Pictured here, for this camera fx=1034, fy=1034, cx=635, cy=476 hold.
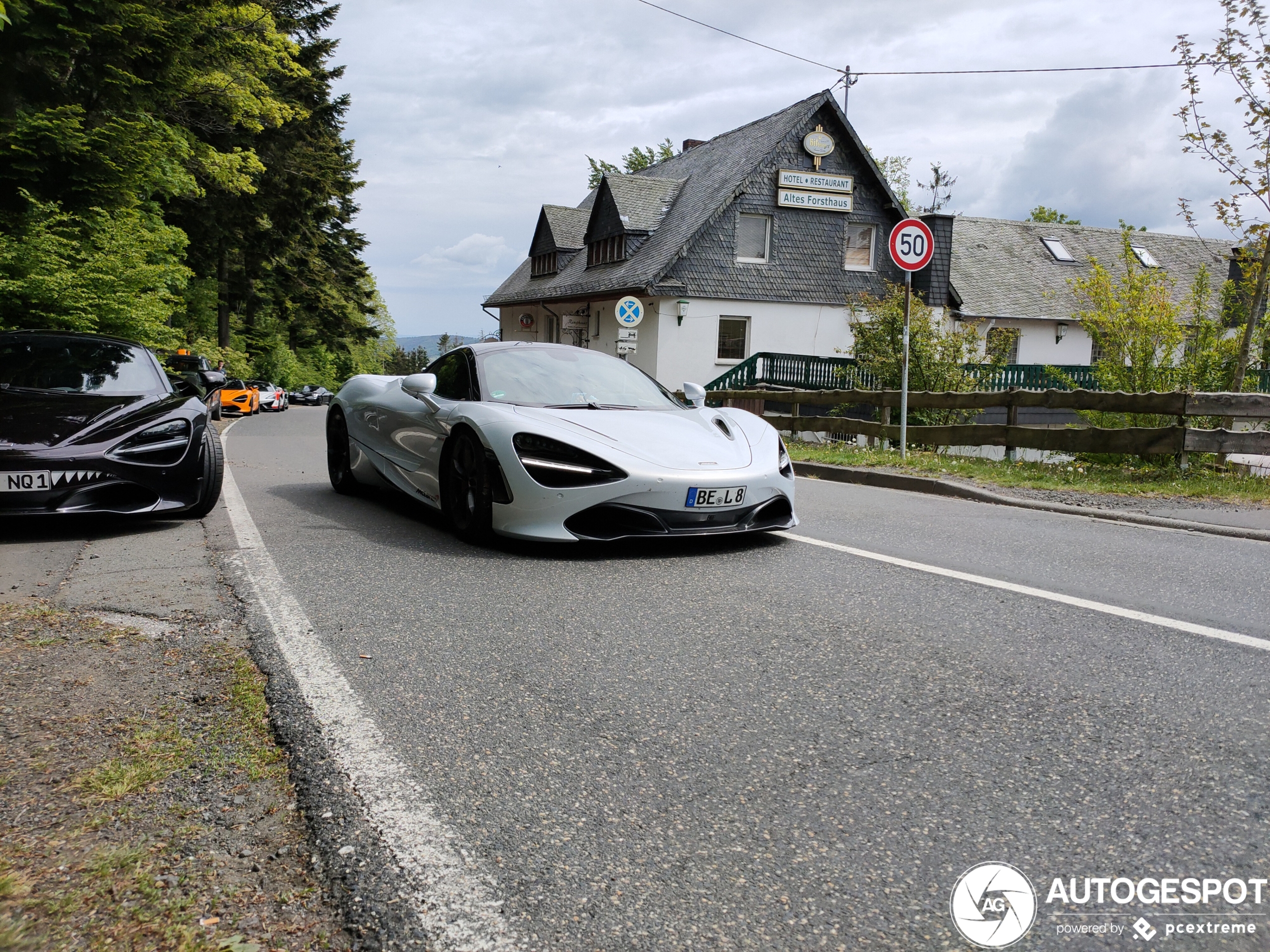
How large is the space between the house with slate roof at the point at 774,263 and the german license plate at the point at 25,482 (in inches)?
937

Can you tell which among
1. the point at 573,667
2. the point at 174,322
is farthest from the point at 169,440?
the point at 174,322

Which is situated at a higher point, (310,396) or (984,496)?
(310,396)

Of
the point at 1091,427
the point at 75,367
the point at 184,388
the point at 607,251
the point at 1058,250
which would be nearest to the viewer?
the point at 75,367

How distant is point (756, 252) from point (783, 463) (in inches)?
1034

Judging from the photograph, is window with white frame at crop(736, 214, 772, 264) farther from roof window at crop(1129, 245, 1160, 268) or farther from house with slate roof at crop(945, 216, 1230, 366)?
roof window at crop(1129, 245, 1160, 268)

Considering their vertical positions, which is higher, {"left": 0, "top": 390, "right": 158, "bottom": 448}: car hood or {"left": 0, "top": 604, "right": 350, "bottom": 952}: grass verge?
{"left": 0, "top": 390, "right": 158, "bottom": 448}: car hood

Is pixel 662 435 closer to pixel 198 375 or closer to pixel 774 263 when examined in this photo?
pixel 198 375

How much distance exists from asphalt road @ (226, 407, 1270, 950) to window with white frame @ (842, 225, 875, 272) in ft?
91.2

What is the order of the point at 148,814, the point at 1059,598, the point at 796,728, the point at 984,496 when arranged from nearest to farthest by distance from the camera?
the point at 148,814
the point at 796,728
the point at 1059,598
the point at 984,496

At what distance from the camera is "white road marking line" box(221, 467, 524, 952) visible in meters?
1.97

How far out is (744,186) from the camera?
3083 cm

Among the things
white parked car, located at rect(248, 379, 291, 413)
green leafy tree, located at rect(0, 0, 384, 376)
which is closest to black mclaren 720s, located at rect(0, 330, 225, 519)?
green leafy tree, located at rect(0, 0, 384, 376)

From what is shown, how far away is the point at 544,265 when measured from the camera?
41312 mm

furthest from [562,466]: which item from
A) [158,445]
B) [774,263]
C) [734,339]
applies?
[774,263]
